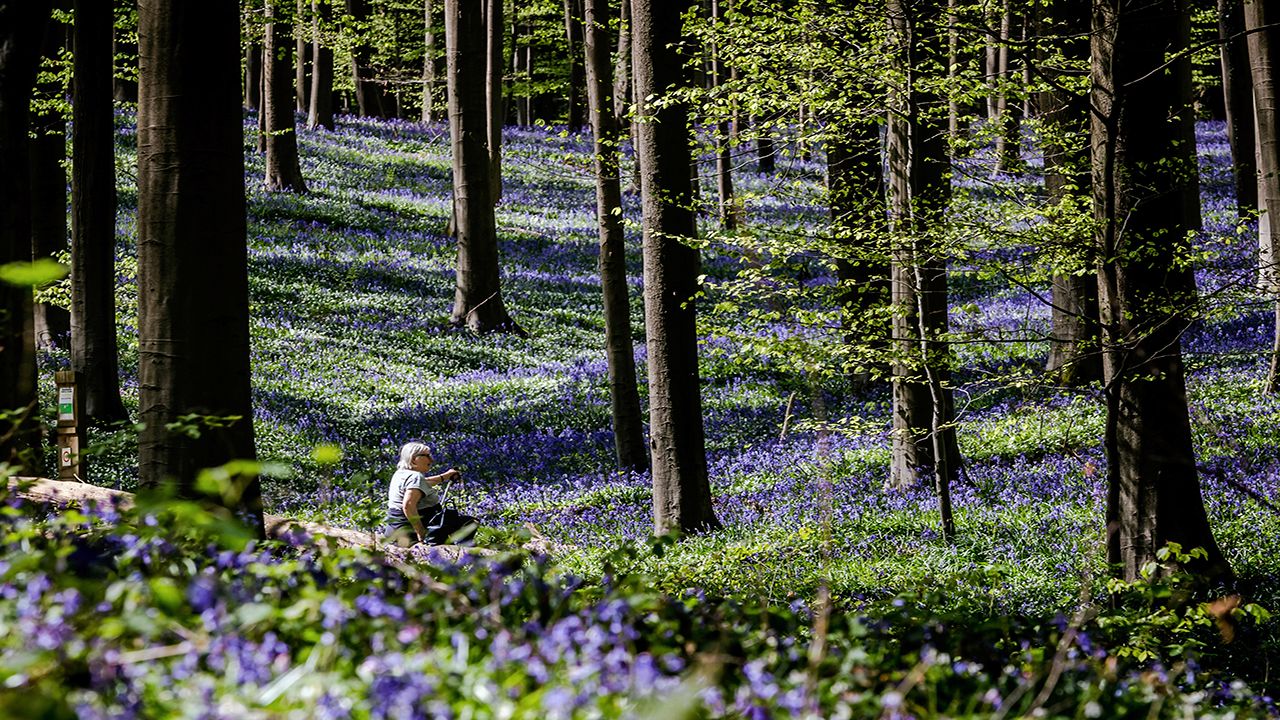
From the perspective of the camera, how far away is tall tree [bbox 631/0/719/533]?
332 inches

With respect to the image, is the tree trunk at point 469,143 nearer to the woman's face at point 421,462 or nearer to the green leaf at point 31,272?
the woman's face at point 421,462

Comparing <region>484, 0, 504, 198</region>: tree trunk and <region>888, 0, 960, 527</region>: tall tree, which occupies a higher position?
<region>484, 0, 504, 198</region>: tree trunk

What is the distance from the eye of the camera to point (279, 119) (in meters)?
23.2

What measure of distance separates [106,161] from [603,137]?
18.7 feet

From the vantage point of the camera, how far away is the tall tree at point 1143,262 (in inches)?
244

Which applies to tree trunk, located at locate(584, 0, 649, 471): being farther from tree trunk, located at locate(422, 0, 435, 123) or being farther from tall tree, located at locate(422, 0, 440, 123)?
tall tree, located at locate(422, 0, 440, 123)

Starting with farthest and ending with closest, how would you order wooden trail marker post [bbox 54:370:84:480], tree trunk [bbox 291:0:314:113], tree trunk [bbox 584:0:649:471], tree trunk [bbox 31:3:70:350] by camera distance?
tree trunk [bbox 291:0:314:113], tree trunk [bbox 31:3:70:350], tree trunk [bbox 584:0:649:471], wooden trail marker post [bbox 54:370:84:480]

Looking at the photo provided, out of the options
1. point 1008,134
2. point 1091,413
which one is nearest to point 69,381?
point 1008,134

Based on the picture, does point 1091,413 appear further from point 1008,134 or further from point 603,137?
point 603,137

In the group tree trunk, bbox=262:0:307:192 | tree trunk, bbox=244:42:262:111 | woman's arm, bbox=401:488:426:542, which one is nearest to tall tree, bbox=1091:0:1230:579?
woman's arm, bbox=401:488:426:542

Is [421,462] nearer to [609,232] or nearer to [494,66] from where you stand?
[609,232]

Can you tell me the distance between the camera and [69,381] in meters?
8.48

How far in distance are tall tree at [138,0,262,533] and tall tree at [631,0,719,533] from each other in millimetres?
3578

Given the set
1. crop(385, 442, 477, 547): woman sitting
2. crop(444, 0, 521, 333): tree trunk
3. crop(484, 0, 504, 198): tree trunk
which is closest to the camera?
crop(385, 442, 477, 547): woman sitting
